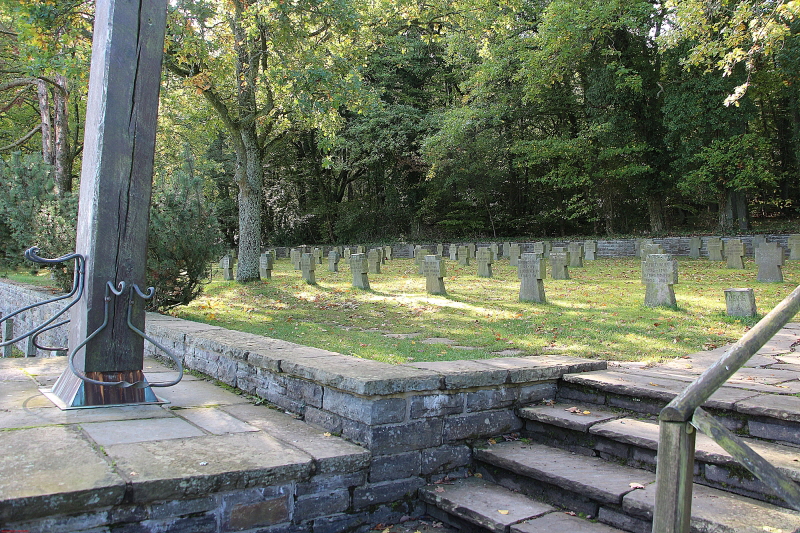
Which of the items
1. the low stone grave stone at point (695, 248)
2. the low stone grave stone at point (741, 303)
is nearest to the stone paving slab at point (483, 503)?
the low stone grave stone at point (741, 303)

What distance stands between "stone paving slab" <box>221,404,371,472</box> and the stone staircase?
537 millimetres

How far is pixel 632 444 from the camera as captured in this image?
334 centimetres

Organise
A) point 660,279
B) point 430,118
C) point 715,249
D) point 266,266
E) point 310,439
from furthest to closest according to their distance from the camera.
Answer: point 430,118 < point 715,249 < point 266,266 < point 660,279 < point 310,439

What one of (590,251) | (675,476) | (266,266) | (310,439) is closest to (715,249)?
(590,251)

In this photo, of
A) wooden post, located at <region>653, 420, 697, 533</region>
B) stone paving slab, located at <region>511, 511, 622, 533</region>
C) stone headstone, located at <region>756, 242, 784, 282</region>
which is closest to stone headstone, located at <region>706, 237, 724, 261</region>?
stone headstone, located at <region>756, 242, 784, 282</region>

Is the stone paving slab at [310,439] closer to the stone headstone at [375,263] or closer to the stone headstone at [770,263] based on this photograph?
the stone headstone at [770,263]

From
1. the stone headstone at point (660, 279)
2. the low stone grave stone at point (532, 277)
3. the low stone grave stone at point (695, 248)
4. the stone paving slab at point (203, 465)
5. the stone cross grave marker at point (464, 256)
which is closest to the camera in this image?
the stone paving slab at point (203, 465)

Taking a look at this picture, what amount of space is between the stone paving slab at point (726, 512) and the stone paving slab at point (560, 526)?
0.56 ft

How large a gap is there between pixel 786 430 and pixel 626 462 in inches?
32.9

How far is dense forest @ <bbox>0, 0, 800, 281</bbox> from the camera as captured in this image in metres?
11.1

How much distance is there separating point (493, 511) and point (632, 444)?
2.89ft

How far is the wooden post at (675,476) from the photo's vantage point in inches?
79.0

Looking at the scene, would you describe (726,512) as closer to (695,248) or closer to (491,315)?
(491,315)

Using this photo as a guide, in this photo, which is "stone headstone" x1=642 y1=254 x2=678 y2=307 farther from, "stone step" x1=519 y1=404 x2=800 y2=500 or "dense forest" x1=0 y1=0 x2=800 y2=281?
"stone step" x1=519 y1=404 x2=800 y2=500
